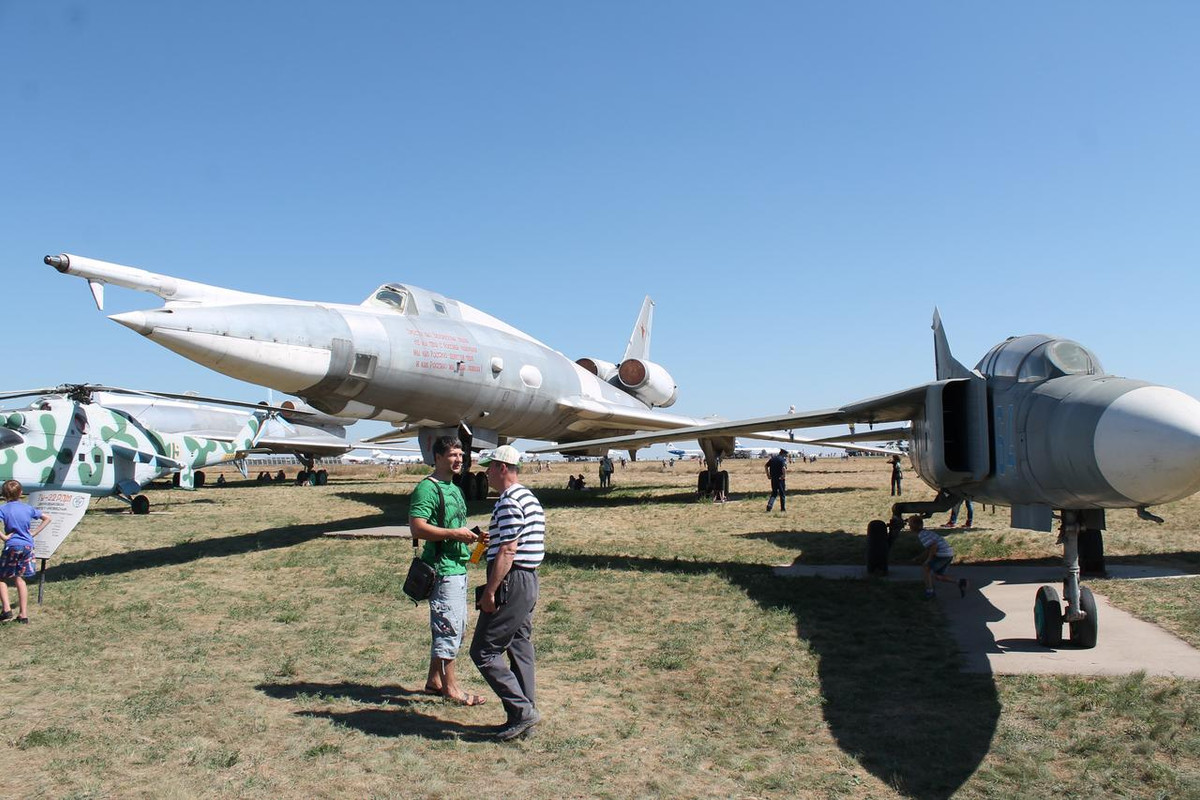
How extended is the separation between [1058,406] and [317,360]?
360 inches

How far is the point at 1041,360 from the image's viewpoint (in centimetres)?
683

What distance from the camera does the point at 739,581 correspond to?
354 inches

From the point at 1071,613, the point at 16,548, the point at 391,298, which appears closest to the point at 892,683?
the point at 1071,613

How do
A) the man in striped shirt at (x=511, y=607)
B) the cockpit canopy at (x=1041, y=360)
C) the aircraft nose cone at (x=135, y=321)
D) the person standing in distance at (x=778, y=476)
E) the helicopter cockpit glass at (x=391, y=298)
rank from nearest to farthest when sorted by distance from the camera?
the man in striped shirt at (x=511, y=607) → the cockpit canopy at (x=1041, y=360) → the aircraft nose cone at (x=135, y=321) → the helicopter cockpit glass at (x=391, y=298) → the person standing in distance at (x=778, y=476)

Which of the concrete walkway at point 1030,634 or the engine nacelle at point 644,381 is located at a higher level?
the engine nacelle at point 644,381

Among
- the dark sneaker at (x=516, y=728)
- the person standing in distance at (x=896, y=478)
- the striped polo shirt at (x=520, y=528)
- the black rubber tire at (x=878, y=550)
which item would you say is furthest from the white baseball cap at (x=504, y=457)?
the person standing in distance at (x=896, y=478)

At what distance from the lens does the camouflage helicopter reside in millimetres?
16516

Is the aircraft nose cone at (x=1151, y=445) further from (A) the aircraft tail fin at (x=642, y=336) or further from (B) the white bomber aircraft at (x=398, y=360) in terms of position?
(A) the aircraft tail fin at (x=642, y=336)

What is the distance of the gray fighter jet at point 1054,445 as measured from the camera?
5.23 meters

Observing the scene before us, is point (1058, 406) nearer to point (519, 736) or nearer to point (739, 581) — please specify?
point (739, 581)

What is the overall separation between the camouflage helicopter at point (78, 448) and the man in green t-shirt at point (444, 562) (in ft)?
38.2

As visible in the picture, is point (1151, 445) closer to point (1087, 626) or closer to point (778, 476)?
point (1087, 626)

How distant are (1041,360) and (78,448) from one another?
1955 cm

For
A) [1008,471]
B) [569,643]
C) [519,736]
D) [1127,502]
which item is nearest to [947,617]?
[1008,471]
